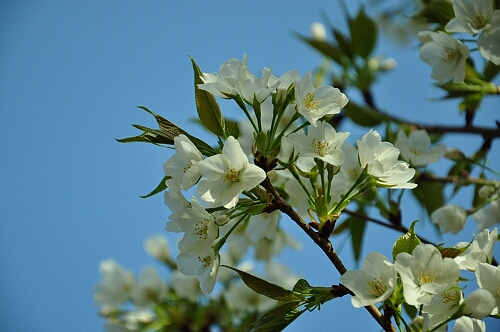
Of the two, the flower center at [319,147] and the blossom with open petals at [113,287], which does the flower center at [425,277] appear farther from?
the blossom with open petals at [113,287]

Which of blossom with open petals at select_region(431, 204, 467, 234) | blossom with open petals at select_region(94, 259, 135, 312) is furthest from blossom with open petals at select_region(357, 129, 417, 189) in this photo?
blossom with open petals at select_region(94, 259, 135, 312)

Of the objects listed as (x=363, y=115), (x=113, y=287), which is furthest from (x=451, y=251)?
(x=113, y=287)

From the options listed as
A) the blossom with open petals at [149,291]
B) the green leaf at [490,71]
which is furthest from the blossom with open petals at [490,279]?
the blossom with open petals at [149,291]

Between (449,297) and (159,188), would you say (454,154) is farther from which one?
(159,188)

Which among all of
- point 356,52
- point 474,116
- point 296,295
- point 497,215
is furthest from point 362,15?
point 296,295

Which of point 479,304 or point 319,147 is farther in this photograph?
point 319,147

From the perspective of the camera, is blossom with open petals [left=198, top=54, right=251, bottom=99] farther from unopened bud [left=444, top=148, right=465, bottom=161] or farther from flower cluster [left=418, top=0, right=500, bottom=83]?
unopened bud [left=444, top=148, right=465, bottom=161]
